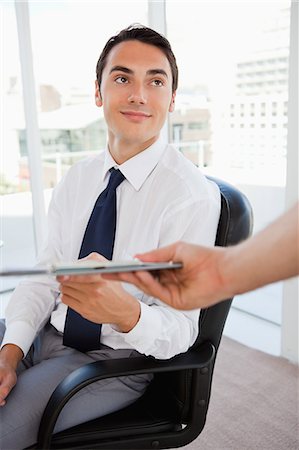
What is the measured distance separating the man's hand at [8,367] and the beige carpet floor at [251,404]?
104 cm

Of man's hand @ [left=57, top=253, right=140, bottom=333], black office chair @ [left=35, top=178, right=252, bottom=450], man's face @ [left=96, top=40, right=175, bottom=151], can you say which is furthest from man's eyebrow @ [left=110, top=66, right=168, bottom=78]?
man's hand @ [left=57, top=253, right=140, bottom=333]

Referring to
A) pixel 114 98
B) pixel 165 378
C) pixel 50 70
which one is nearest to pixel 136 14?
pixel 50 70

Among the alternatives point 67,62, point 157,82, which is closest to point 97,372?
point 157,82

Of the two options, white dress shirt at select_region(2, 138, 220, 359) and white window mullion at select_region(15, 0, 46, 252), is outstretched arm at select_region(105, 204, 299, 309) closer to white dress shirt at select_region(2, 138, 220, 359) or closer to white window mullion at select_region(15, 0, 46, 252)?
white dress shirt at select_region(2, 138, 220, 359)

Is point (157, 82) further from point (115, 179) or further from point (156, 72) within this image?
point (115, 179)

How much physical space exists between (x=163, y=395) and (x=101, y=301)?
1.42 ft

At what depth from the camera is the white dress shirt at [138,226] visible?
1.24 meters

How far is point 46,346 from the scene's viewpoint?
57.8 inches

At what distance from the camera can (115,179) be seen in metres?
1.52

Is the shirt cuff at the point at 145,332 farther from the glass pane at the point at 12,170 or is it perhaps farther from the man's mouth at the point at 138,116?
the glass pane at the point at 12,170

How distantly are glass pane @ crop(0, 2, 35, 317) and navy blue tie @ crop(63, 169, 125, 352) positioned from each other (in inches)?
86.5

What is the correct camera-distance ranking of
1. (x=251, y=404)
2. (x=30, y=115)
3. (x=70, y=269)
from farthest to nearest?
1. (x=30, y=115)
2. (x=251, y=404)
3. (x=70, y=269)

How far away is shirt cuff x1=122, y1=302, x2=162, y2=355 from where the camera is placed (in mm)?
1180

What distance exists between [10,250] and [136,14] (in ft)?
6.49
